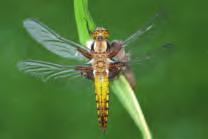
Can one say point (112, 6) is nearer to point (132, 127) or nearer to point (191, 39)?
point (191, 39)

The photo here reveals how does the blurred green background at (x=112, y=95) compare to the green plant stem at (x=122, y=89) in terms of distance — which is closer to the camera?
the green plant stem at (x=122, y=89)

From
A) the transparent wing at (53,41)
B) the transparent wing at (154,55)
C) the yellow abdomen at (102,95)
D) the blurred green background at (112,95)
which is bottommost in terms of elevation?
the yellow abdomen at (102,95)

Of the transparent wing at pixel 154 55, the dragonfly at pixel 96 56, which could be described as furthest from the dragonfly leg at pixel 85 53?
the transparent wing at pixel 154 55

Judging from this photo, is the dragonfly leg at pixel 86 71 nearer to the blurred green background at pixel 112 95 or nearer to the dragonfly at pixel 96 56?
the dragonfly at pixel 96 56

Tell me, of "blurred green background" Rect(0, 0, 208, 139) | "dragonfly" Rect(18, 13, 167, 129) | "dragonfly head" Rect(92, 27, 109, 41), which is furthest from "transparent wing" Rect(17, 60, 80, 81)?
"blurred green background" Rect(0, 0, 208, 139)

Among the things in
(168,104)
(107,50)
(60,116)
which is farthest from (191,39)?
(107,50)

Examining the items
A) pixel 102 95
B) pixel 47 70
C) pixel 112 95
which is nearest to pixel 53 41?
pixel 47 70
